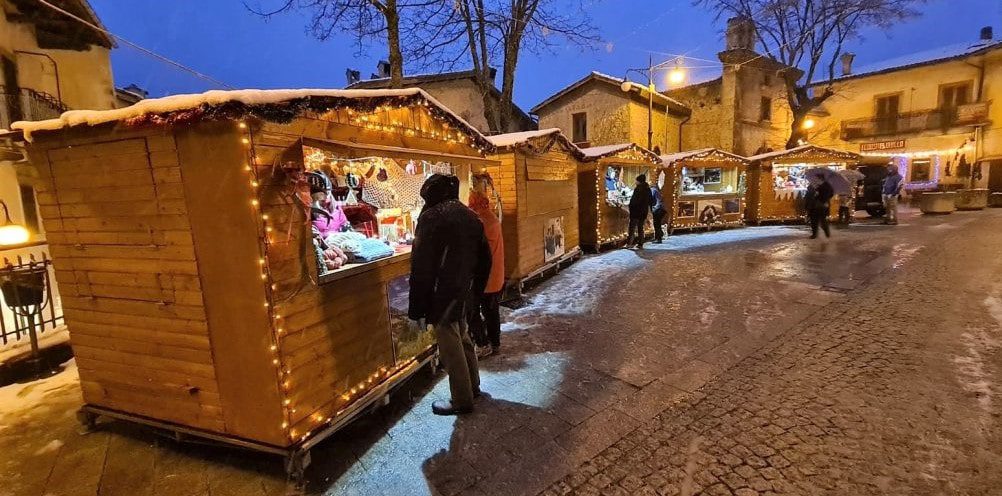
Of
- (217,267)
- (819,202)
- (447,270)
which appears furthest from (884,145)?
(217,267)

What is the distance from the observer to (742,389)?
13.6 ft

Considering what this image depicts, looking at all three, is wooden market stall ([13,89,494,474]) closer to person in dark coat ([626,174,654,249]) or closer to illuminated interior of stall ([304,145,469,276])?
illuminated interior of stall ([304,145,469,276])

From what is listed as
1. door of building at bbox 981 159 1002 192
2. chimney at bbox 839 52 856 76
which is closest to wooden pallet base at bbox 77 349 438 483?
door of building at bbox 981 159 1002 192

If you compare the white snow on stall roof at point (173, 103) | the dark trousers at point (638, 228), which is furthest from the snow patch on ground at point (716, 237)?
the white snow on stall roof at point (173, 103)

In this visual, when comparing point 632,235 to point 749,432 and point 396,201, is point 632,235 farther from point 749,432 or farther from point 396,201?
point 749,432

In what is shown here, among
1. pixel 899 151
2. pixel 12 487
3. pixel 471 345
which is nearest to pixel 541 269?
pixel 471 345

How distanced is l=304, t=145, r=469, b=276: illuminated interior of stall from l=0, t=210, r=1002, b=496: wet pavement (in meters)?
1.54

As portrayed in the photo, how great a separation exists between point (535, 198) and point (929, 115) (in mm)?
30068

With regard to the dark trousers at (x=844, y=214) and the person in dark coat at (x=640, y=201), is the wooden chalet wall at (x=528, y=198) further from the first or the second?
the dark trousers at (x=844, y=214)

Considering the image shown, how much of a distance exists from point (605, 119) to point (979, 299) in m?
16.6

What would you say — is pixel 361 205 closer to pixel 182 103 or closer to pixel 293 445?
pixel 182 103

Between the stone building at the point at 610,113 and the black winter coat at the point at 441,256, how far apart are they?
17.6 metres

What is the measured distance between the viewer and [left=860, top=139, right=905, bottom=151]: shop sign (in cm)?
2647

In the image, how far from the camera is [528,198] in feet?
27.3
